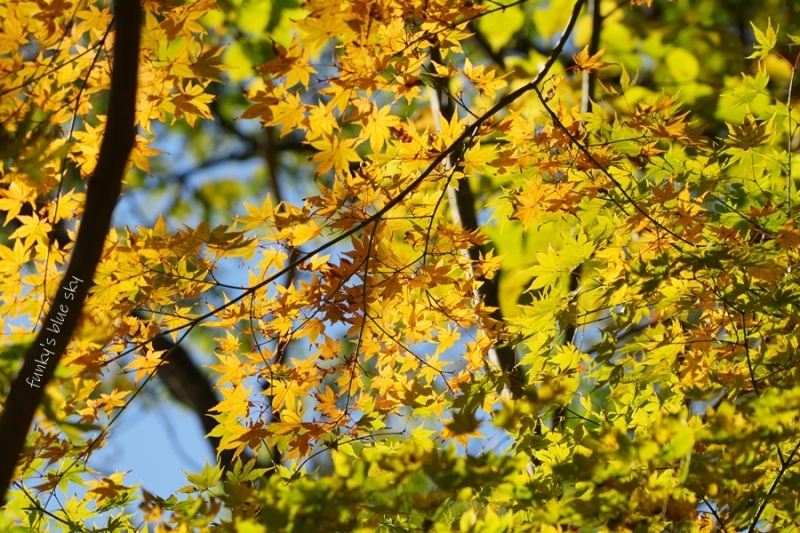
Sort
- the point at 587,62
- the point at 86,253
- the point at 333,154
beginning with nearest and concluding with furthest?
the point at 86,253
the point at 333,154
the point at 587,62

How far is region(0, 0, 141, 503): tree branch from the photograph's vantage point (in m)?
1.07

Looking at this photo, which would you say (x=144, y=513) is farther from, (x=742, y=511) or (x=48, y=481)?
(x=742, y=511)

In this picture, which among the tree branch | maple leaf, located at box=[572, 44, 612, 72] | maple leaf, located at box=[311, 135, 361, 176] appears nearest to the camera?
the tree branch

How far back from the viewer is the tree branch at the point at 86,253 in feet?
3.50

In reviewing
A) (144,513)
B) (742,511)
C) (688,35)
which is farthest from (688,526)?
(688,35)

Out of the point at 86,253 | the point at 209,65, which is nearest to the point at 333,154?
the point at 209,65

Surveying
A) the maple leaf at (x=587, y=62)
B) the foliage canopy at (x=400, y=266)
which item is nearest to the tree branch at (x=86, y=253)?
the foliage canopy at (x=400, y=266)

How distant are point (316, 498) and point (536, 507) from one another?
1.70ft

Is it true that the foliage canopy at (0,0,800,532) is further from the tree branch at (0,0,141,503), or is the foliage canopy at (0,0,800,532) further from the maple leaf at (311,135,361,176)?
the tree branch at (0,0,141,503)

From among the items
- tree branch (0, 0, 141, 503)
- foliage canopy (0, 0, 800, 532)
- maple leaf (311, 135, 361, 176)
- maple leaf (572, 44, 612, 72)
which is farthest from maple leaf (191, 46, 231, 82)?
maple leaf (572, 44, 612, 72)

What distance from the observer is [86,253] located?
3.58 ft

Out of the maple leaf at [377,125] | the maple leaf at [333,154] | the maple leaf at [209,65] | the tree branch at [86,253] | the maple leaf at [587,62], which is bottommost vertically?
the tree branch at [86,253]

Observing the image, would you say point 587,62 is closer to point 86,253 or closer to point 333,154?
point 333,154

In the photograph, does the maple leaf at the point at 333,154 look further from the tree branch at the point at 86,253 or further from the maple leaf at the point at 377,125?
the tree branch at the point at 86,253
